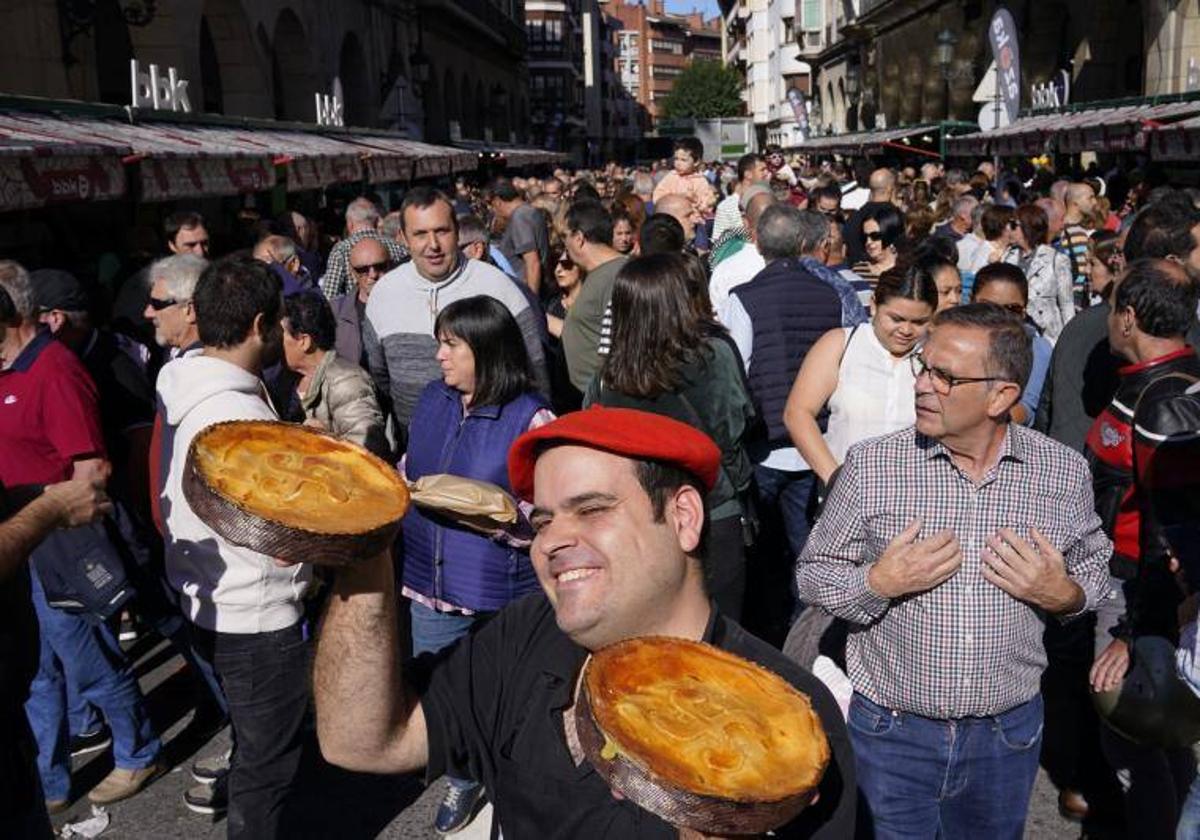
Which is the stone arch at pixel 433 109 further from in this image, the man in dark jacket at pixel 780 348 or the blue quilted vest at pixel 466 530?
the blue quilted vest at pixel 466 530

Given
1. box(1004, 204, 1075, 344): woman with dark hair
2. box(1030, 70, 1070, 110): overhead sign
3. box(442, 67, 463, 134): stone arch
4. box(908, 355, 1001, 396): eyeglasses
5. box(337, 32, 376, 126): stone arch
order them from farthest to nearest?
box(442, 67, 463, 134): stone arch < box(337, 32, 376, 126): stone arch < box(1030, 70, 1070, 110): overhead sign < box(1004, 204, 1075, 344): woman with dark hair < box(908, 355, 1001, 396): eyeglasses

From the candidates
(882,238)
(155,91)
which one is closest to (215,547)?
(882,238)

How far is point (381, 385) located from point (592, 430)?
12.8 feet

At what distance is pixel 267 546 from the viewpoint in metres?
1.94

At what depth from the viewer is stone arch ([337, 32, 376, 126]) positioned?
2922cm

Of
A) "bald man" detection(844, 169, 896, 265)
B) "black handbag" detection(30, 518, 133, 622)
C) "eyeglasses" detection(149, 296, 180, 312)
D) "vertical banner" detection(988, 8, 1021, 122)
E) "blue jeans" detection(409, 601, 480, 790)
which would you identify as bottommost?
"blue jeans" detection(409, 601, 480, 790)

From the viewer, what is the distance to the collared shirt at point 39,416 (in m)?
4.05

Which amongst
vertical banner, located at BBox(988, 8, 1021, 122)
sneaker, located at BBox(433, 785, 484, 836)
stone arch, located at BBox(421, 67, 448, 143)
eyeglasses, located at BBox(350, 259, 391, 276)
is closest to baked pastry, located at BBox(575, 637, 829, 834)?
sneaker, located at BBox(433, 785, 484, 836)

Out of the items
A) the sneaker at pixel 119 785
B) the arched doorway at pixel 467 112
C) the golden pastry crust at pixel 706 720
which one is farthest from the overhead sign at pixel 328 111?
the arched doorway at pixel 467 112

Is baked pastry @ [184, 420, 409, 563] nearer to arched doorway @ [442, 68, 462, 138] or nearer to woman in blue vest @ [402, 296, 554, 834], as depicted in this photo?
woman in blue vest @ [402, 296, 554, 834]

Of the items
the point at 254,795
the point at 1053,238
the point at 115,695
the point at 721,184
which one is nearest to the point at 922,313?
the point at 254,795

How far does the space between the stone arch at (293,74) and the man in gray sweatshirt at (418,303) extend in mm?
19673

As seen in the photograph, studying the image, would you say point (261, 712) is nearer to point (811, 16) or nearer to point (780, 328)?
point (780, 328)

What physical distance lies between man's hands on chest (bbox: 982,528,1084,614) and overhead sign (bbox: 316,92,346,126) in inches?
796
